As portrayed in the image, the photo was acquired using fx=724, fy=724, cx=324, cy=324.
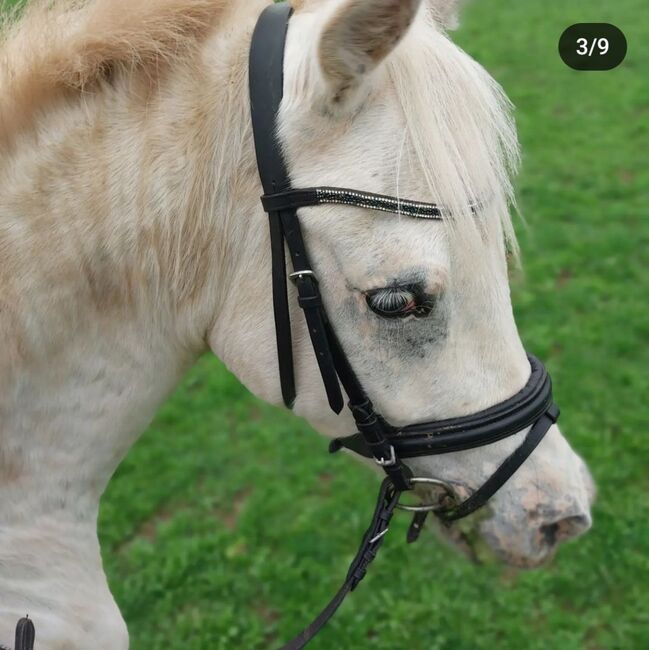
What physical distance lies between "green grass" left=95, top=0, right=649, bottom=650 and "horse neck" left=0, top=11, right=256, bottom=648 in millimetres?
1245

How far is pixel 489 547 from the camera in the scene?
1.93m

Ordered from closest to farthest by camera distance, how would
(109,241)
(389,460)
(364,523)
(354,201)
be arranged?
(354,201) < (109,241) < (389,460) < (364,523)

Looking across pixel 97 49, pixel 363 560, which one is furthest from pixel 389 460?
pixel 97 49

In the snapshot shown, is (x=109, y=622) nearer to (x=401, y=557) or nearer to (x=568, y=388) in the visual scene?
(x=401, y=557)

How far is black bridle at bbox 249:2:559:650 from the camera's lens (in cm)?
155

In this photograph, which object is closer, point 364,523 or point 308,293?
point 308,293

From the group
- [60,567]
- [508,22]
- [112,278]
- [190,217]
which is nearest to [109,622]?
[60,567]

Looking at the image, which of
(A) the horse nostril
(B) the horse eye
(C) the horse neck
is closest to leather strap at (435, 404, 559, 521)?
(A) the horse nostril

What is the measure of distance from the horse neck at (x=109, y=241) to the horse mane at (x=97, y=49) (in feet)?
0.13

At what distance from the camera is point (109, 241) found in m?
1.64

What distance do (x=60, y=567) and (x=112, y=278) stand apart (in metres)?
0.79

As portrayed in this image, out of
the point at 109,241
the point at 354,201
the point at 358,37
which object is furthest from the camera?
the point at 109,241

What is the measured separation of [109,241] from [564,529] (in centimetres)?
133

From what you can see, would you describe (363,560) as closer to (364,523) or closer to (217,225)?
(217,225)
